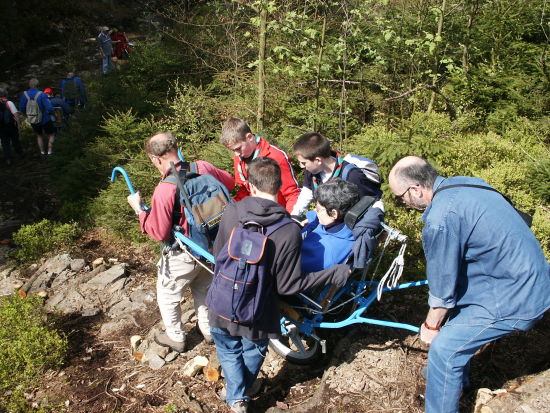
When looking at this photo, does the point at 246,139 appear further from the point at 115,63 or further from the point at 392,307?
the point at 115,63

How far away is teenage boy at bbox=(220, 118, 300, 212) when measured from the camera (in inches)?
162

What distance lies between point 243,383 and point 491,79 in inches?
309

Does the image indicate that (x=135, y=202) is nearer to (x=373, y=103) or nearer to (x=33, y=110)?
(x=373, y=103)

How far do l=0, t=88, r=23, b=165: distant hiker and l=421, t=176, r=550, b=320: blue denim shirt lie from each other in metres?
11.4

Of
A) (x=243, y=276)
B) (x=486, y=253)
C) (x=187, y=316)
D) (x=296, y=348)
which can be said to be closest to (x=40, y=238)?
(x=187, y=316)

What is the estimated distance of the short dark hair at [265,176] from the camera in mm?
3168

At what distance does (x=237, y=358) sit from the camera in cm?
351

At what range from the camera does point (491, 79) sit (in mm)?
8586

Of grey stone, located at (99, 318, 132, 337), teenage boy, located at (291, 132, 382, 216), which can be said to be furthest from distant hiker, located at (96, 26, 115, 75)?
teenage boy, located at (291, 132, 382, 216)

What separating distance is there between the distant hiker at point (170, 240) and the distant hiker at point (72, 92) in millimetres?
10329

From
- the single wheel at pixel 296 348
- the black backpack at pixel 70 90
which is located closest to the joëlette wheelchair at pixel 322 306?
the single wheel at pixel 296 348

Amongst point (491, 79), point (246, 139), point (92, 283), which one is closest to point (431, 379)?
point (246, 139)

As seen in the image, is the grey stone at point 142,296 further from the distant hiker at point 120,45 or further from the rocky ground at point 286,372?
the distant hiker at point 120,45

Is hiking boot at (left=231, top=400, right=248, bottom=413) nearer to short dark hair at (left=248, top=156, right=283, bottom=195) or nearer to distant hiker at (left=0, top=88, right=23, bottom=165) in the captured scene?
short dark hair at (left=248, top=156, right=283, bottom=195)
